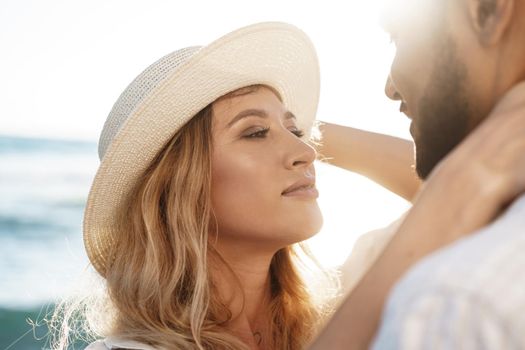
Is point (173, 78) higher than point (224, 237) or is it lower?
higher

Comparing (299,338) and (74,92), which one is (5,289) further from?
(74,92)

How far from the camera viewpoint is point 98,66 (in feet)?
74.3

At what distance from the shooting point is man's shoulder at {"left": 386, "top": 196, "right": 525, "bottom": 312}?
0.88 m

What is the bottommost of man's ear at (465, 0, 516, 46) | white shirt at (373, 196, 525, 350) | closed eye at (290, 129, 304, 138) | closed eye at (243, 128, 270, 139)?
white shirt at (373, 196, 525, 350)

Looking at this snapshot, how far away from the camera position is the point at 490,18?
4.31ft

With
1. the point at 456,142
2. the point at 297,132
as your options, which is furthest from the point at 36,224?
the point at 456,142

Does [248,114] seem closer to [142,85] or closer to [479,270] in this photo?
[142,85]

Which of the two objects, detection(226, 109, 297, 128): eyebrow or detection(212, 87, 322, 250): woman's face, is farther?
detection(226, 109, 297, 128): eyebrow

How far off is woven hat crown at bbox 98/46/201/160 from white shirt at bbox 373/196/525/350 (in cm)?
193

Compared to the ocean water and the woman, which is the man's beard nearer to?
the woman

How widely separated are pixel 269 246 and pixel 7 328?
24.8ft

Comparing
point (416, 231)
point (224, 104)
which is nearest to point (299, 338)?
point (224, 104)

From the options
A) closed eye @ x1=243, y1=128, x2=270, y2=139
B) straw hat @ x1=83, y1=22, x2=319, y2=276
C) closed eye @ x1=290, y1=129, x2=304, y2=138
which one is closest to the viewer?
straw hat @ x1=83, y1=22, x2=319, y2=276

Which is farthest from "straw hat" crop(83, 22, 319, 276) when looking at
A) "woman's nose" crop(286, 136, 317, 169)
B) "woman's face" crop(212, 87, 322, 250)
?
"woman's nose" crop(286, 136, 317, 169)
